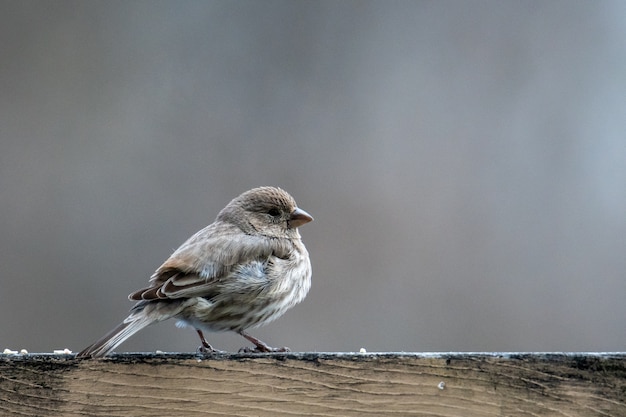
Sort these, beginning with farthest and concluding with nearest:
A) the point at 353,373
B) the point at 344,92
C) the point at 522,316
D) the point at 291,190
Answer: the point at 344,92
the point at 291,190
the point at 522,316
the point at 353,373

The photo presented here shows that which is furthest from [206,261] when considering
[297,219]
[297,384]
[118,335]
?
[297,384]

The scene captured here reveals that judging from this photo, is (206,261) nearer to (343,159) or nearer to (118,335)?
(118,335)

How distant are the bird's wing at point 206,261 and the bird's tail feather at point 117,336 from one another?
79 millimetres

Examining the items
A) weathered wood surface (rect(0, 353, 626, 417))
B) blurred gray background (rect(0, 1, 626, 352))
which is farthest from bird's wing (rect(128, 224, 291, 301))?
blurred gray background (rect(0, 1, 626, 352))

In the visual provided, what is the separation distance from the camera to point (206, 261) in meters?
3.79

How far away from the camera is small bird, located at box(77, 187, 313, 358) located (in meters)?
3.54

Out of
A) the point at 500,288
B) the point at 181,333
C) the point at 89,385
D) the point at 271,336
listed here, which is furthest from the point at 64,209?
the point at 89,385

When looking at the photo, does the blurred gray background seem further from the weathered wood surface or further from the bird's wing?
the weathered wood surface

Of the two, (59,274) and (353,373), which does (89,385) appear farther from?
(59,274)

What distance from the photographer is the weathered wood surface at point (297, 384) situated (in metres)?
2.75

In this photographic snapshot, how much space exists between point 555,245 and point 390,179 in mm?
1328

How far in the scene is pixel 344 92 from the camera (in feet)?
26.8

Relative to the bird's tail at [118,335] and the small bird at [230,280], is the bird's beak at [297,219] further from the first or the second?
the bird's tail at [118,335]

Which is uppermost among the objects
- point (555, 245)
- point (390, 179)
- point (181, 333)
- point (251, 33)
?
point (251, 33)
